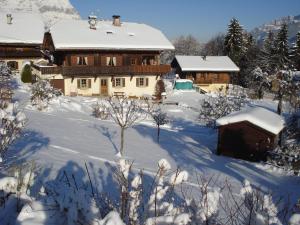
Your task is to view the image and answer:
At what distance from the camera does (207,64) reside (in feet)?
168

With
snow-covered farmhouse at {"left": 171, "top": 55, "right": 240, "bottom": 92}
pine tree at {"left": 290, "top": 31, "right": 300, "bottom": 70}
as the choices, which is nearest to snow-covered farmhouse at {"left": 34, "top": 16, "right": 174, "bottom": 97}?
snow-covered farmhouse at {"left": 171, "top": 55, "right": 240, "bottom": 92}

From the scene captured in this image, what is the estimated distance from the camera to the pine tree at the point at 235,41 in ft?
199

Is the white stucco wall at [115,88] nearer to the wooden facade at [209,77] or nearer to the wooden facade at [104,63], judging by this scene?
the wooden facade at [104,63]

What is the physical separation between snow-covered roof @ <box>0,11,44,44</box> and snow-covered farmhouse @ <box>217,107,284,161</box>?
31.0m

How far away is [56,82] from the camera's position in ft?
110

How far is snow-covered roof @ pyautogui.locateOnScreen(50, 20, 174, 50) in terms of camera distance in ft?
112

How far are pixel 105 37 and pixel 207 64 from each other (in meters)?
19.9

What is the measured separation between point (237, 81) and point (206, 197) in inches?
2267

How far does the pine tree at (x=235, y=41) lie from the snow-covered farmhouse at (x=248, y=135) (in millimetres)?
45200

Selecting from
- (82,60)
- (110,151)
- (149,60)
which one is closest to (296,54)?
(149,60)

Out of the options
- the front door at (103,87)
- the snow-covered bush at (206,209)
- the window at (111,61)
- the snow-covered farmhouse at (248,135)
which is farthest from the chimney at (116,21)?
the snow-covered bush at (206,209)

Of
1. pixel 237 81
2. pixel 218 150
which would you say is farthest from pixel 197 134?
pixel 237 81

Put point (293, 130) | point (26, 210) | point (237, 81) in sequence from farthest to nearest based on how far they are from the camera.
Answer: point (237, 81)
point (293, 130)
point (26, 210)

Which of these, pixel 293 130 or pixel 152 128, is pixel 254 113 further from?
pixel 152 128
